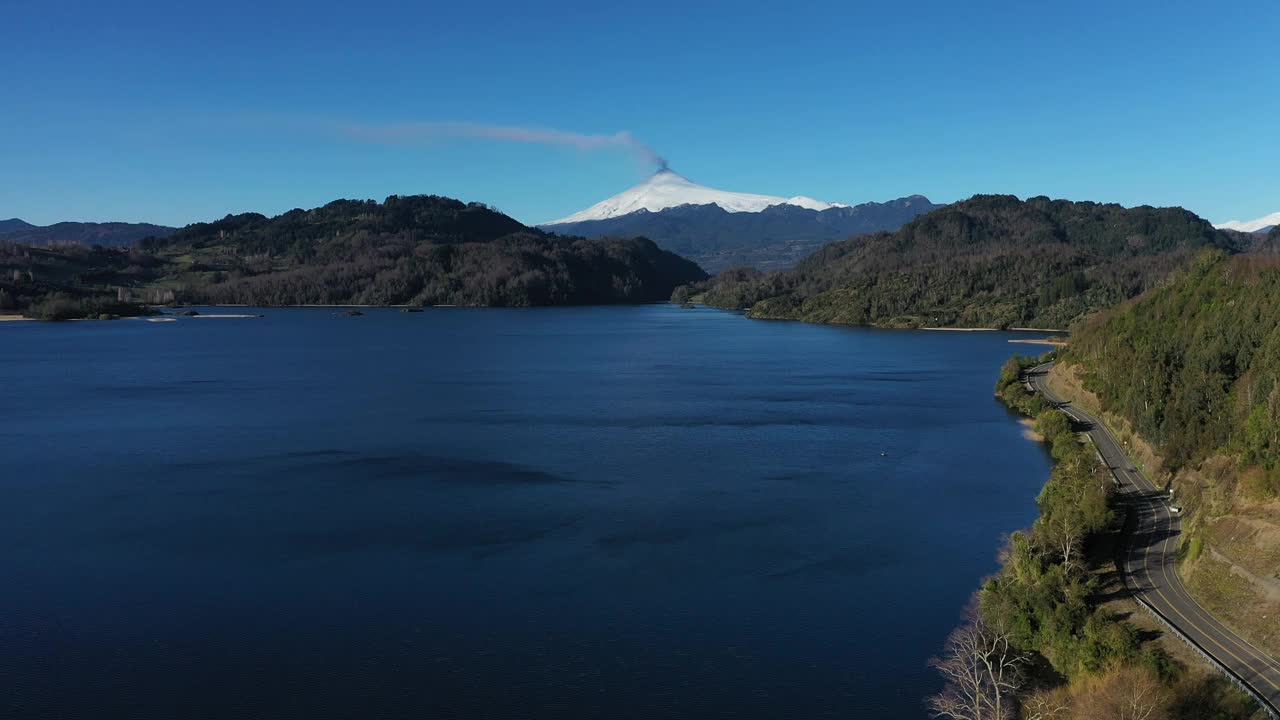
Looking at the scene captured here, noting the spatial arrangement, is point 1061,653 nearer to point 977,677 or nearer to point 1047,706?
point 1047,706

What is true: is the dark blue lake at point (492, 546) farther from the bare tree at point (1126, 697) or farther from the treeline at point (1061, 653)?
the bare tree at point (1126, 697)

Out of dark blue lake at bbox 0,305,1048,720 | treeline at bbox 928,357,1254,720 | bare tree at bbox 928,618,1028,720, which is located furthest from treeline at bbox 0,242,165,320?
bare tree at bbox 928,618,1028,720

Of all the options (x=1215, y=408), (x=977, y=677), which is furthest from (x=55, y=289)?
(x=977, y=677)

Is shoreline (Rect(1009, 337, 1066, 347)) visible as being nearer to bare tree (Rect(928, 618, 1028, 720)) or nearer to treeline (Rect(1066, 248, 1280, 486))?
treeline (Rect(1066, 248, 1280, 486))

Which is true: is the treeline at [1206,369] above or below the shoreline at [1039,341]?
above

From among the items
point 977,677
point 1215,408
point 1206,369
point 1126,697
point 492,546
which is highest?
point 1206,369

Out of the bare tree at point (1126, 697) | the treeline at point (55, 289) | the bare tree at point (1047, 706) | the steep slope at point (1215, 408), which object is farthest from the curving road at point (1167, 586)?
the treeline at point (55, 289)
